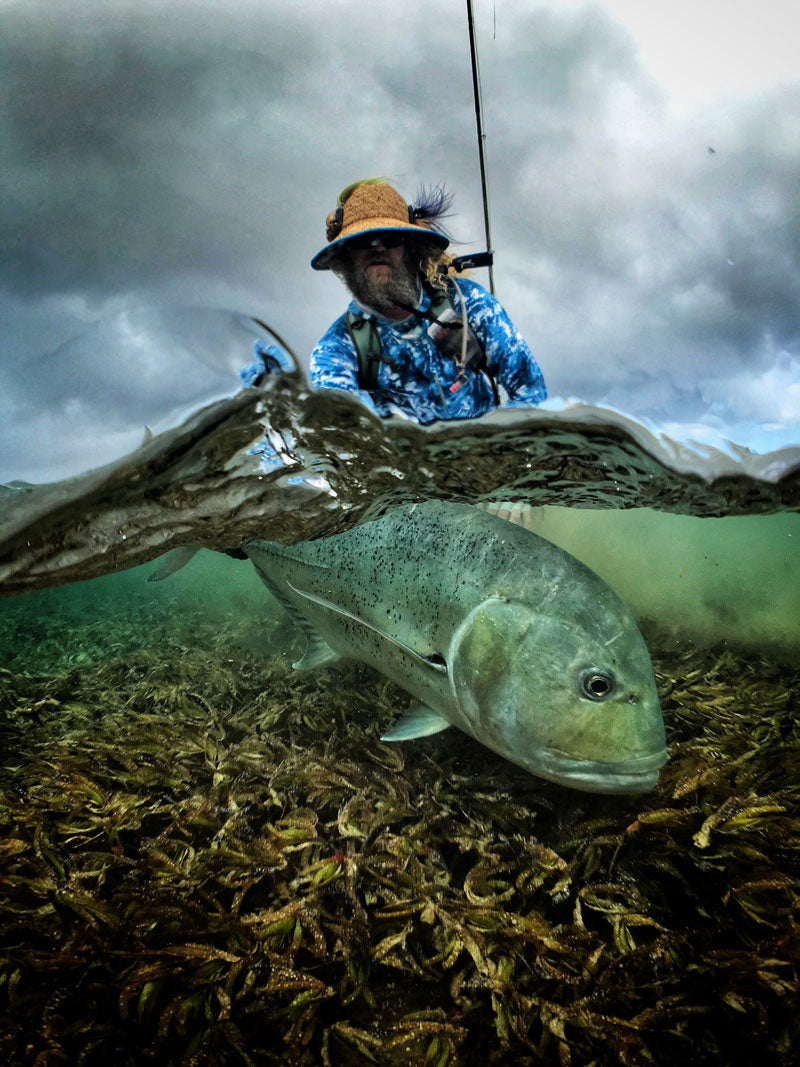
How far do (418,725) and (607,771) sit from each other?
1198 millimetres

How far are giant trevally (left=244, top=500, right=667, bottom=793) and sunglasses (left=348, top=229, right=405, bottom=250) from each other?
3059 mm

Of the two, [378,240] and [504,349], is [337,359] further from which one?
[504,349]

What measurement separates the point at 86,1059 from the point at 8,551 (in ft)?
10.8

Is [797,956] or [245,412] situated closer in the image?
[797,956]

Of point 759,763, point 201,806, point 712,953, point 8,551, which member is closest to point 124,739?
point 201,806

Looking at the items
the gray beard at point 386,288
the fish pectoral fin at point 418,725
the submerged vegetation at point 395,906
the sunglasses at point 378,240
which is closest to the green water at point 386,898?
the submerged vegetation at point 395,906

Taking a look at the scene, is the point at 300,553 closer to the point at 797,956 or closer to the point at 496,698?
the point at 496,698

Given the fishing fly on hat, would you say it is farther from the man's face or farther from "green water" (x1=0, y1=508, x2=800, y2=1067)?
"green water" (x1=0, y1=508, x2=800, y2=1067)

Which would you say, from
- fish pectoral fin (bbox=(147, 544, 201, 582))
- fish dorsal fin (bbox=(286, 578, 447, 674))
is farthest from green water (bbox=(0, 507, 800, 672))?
fish dorsal fin (bbox=(286, 578, 447, 674))

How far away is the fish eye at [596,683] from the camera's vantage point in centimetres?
237

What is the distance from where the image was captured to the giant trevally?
2354 millimetres

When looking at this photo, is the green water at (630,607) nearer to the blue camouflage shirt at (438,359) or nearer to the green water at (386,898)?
the green water at (386,898)

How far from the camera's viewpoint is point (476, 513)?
327cm

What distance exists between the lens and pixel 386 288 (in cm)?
516
